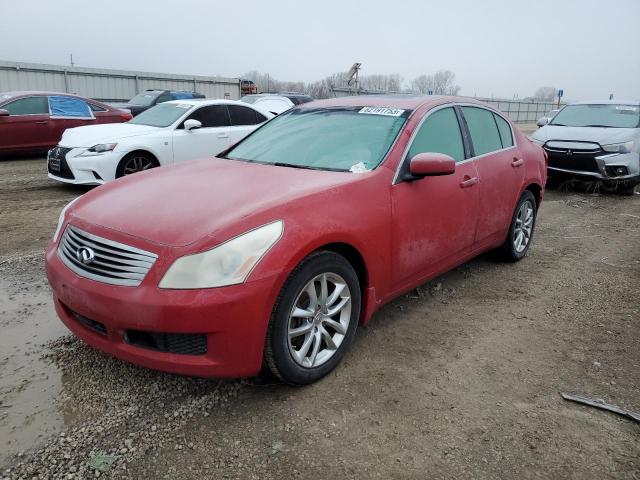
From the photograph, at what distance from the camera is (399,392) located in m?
2.76

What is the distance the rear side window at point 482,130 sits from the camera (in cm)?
412

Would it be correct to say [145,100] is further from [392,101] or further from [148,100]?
[392,101]

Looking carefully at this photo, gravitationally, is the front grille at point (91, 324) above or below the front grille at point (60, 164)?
below

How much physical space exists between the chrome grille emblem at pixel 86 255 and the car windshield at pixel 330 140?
137 centimetres

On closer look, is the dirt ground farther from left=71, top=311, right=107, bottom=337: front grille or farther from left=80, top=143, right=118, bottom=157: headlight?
left=80, top=143, right=118, bottom=157: headlight

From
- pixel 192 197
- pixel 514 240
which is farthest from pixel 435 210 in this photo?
pixel 514 240

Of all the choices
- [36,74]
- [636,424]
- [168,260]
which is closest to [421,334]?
[636,424]

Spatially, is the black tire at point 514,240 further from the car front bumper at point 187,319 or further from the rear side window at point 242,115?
the rear side window at point 242,115

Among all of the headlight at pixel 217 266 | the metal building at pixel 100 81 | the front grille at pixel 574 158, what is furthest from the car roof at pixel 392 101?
the metal building at pixel 100 81

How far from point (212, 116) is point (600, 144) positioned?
6.37 metres

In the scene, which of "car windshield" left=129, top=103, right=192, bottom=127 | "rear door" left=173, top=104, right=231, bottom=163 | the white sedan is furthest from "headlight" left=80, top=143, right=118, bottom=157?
"car windshield" left=129, top=103, right=192, bottom=127

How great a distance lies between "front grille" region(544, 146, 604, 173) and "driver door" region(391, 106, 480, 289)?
5.51 metres

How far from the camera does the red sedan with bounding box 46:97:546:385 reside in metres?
2.35

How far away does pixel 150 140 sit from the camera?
747 cm
